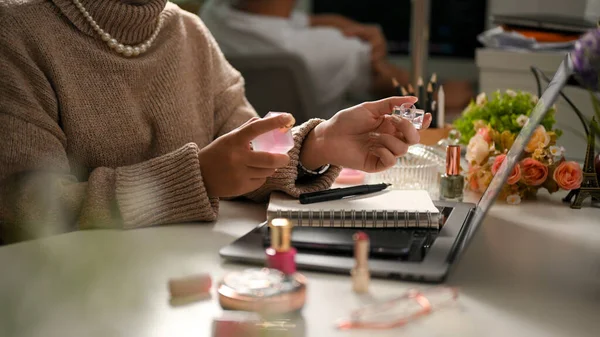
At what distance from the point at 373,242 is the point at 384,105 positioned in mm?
335

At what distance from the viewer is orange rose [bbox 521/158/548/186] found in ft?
3.75

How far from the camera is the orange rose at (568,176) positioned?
3.68 feet

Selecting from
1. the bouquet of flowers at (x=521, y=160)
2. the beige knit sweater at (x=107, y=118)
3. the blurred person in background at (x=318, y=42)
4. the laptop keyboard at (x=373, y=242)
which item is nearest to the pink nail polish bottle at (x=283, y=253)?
the laptop keyboard at (x=373, y=242)

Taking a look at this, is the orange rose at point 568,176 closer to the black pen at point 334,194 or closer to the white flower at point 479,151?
the white flower at point 479,151

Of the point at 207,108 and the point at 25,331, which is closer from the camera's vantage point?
the point at 25,331

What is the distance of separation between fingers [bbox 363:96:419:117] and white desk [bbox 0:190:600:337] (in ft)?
0.73

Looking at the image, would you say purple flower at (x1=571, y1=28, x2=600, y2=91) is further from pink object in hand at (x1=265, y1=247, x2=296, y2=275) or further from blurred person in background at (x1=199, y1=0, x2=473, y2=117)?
blurred person in background at (x1=199, y1=0, x2=473, y2=117)

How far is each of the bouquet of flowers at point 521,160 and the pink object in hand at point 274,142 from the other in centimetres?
36

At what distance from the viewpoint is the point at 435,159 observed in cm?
122

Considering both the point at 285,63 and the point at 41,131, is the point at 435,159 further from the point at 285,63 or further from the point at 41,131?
the point at 285,63

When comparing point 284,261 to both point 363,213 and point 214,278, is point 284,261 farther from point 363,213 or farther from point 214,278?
point 363,213

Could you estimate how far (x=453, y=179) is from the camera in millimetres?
1135

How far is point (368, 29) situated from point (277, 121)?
3352mm

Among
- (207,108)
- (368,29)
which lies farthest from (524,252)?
(368,29)
